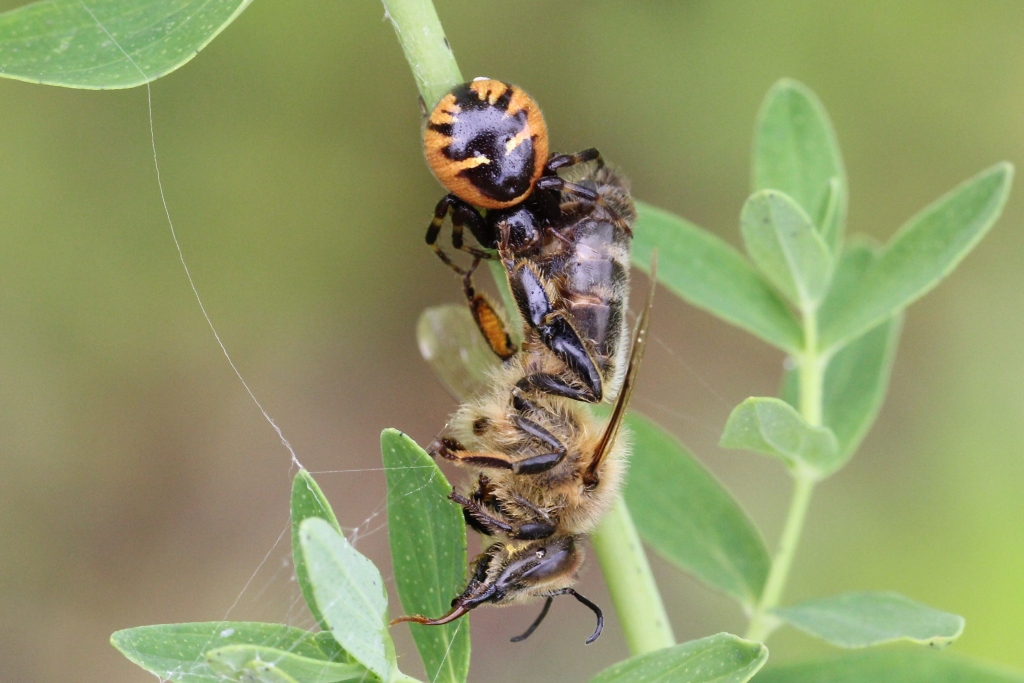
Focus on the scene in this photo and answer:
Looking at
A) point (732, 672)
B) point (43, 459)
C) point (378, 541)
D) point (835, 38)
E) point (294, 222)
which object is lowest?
point (732, 672)

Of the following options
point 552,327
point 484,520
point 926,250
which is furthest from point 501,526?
point 926,250

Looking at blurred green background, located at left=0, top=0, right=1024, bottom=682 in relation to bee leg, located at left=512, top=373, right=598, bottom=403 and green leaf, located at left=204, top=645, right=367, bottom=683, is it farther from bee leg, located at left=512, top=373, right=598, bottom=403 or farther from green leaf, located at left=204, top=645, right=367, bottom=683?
green leaf, located at left=204, top=645, right=367, bottom=683

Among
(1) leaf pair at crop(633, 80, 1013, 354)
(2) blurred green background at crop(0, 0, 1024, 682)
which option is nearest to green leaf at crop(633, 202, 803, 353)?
(1) leaf pair at crop(633, 80, 1013, 354)

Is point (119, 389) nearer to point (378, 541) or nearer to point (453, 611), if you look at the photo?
point (378, 541)

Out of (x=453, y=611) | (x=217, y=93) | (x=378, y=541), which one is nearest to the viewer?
(x=453, y=611)

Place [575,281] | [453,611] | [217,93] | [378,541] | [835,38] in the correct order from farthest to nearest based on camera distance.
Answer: [378,541], [835,38], [217,93], [575,281], [453,611]

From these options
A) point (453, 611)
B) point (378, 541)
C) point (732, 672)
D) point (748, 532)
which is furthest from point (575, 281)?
point (378, 541)
